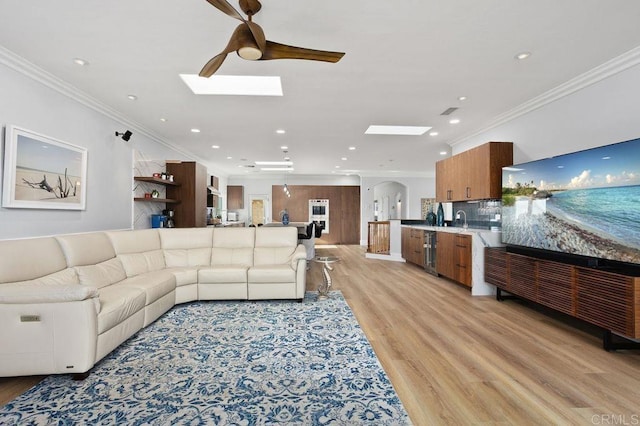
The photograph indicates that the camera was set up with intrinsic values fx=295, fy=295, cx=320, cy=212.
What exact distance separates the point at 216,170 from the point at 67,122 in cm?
644

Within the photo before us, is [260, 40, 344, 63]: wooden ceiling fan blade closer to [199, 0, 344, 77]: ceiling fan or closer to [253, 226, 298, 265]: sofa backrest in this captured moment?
[199, 0, 344, 77]: ceiling fan

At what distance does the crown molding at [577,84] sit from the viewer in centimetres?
287

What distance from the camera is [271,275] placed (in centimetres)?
401

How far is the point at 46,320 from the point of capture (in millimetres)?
2119

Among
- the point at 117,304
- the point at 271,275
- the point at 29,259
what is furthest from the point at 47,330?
the point at 271,275

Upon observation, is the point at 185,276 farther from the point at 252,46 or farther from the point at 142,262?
the point at 252,46

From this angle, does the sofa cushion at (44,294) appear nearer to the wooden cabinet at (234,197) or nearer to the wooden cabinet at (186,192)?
the wooden cabinet at (186,192)

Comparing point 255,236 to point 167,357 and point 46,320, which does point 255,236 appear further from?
point 46,320

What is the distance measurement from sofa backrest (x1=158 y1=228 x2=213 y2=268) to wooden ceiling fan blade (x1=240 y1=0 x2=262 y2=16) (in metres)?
3.37

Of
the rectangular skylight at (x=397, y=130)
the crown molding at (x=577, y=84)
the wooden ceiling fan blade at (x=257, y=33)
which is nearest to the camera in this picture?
the wooden ceiling fan blade at (x=257, y=33)

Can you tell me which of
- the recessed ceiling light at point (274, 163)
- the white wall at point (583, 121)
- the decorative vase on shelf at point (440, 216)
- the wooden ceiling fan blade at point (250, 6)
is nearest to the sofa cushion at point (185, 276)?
the wooden ceiling fan blade at point (250, 6)

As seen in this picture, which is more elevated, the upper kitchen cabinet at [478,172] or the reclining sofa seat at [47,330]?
the upper kitchen cabinet at [478,172]

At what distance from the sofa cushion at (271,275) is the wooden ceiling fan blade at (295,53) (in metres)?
2.68

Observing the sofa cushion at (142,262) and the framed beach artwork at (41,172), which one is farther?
the sofa cushion at (142,262)
